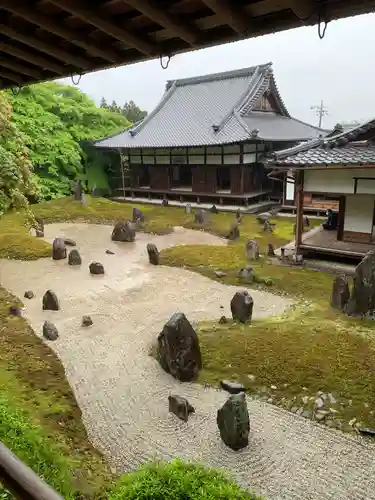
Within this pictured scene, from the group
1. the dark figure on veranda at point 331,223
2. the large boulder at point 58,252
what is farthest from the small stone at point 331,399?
the dark figure on veranda at point 331,223

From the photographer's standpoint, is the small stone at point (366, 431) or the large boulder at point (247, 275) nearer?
the small stone at point (366, 431)

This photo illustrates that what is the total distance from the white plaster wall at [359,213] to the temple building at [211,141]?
9382mm

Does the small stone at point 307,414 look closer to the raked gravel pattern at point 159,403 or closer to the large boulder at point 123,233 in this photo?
the raked gravel pattern at point 159,403

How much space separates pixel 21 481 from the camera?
1.65 metres

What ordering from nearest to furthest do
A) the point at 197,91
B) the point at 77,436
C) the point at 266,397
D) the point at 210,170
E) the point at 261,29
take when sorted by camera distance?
the point at 261,29 → the point at 77,436 → the point at 266,397 → the point at 210,170 → the point at 197,91

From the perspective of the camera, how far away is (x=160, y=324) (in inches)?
374

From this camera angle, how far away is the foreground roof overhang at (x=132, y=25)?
264 centimetres

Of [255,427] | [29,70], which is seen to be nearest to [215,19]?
[29,70]

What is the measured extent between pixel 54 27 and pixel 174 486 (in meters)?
4.01

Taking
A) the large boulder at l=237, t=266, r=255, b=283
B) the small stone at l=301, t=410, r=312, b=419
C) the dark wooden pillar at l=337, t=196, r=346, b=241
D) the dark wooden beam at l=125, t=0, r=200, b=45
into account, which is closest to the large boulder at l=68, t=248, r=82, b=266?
the large boulder at l=237, t=266, r=255, b=283

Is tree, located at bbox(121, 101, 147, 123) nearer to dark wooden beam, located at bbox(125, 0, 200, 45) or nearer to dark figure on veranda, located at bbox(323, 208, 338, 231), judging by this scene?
dark figure on veranda, located at bbox(323, 208, 338, 231)

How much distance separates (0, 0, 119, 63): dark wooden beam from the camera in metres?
2.86

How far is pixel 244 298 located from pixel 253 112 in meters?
20.2

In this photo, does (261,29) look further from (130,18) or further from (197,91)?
(197,91)
